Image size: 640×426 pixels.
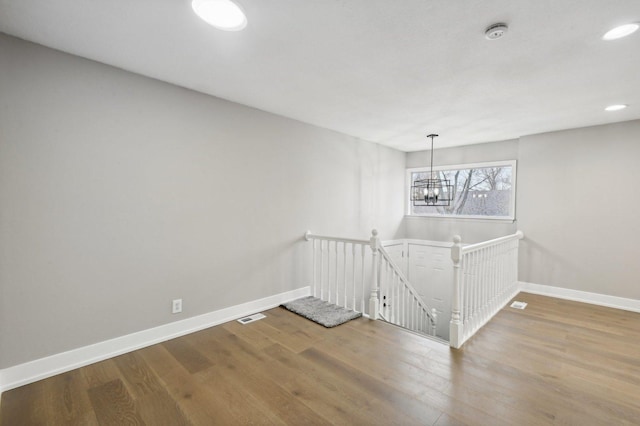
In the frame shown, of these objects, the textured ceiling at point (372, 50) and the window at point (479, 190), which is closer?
the textured ceiling at point (372, 50)

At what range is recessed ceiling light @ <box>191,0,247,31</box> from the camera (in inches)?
65.9

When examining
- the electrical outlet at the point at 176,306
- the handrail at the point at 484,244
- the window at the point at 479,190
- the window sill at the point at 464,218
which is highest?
the window at the point at 479,190

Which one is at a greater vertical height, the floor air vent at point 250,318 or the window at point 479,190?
the window at point 479,190

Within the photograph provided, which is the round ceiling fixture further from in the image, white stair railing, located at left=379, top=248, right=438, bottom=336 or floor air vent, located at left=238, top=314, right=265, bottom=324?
floor air vent, located at left=238, top=314, right=265, bottom=324

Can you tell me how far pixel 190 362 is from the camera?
7.79 ft

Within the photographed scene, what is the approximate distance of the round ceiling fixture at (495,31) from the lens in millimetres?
1811

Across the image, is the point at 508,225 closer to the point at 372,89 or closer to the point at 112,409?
the point at 372,89

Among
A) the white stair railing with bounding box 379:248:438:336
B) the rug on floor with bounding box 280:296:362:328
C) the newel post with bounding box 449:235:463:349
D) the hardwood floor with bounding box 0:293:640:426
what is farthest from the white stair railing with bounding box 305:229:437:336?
the newel post with bounding box 449:235:463:349

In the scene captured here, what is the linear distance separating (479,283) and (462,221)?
226 cm

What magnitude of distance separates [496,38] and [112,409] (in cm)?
346

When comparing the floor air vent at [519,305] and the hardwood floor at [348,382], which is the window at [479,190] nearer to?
the floor air vent at [519,305]

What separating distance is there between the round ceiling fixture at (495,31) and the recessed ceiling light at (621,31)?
2.27 ft

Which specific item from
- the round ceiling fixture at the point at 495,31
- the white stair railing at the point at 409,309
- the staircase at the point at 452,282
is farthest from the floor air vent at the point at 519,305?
the round ceiling fixture at the point at 495,31

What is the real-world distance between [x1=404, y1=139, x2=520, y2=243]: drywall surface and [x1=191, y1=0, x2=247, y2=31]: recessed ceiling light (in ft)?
14.9
